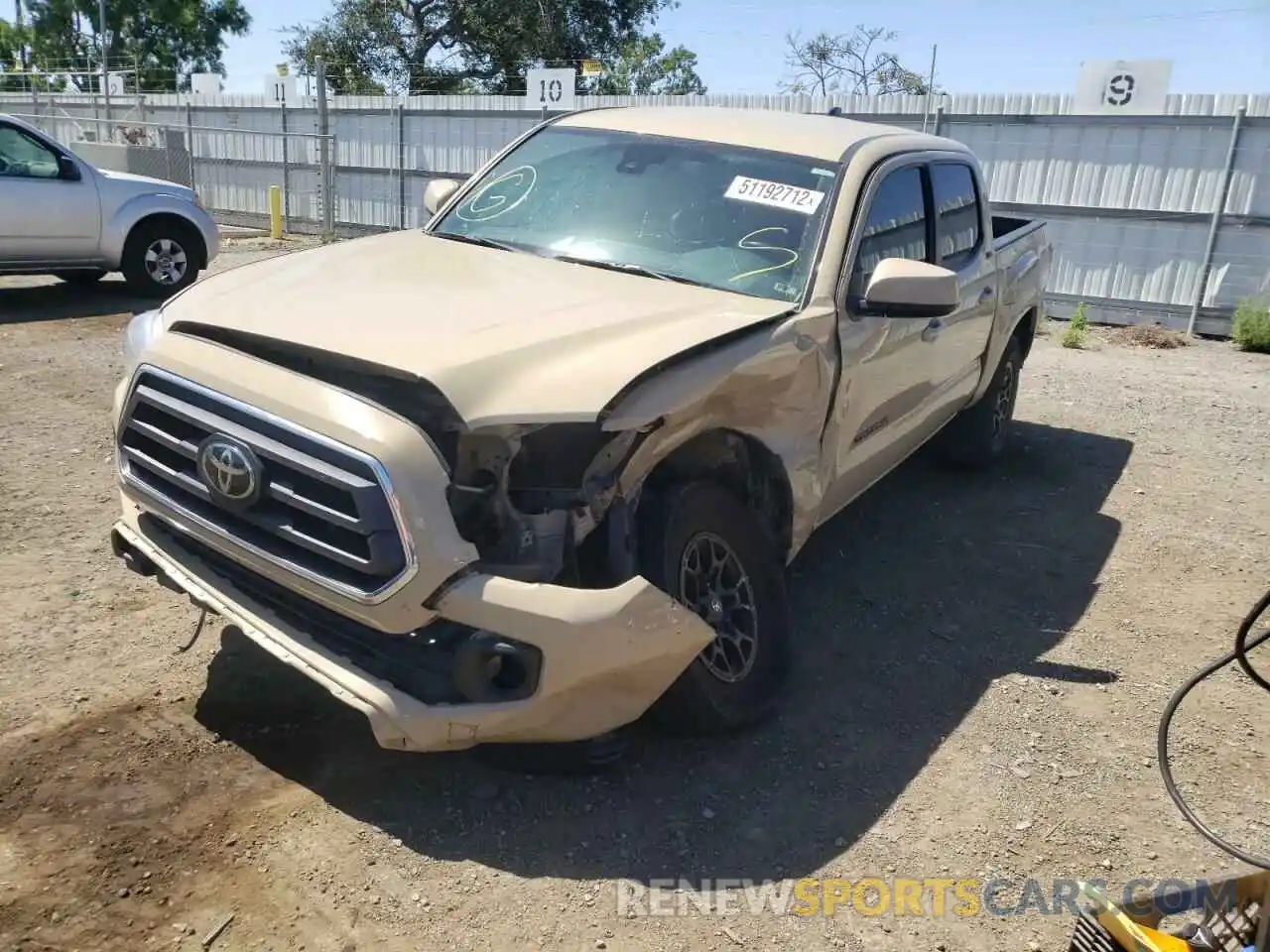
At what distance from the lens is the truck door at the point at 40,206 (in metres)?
9.24

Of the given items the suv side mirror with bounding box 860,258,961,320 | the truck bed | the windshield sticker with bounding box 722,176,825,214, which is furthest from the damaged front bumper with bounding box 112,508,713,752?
the truck bed

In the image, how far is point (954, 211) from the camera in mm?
5184

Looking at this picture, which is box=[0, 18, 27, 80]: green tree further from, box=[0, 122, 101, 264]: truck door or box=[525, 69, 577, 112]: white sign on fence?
box=[0, 122, 101, 264]: truck door

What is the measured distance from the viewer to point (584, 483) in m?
2.79

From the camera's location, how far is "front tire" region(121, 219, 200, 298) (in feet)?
33.8

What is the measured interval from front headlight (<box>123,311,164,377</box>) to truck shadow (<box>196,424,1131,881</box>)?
1097 millimetres

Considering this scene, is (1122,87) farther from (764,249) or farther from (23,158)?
(23,158)

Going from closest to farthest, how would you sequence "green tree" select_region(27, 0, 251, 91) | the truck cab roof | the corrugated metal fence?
the truck cab roof, the corrugated metal fence, "green tree" select_region(27, 0, 251, 91)

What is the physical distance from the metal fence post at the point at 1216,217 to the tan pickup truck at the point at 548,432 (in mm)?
9186

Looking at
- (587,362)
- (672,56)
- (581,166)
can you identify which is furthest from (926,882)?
(672,56)

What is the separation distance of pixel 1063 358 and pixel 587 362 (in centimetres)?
882

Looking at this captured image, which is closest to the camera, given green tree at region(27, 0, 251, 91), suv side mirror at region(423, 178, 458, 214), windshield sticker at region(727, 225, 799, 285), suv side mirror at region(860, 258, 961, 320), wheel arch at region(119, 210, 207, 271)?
suv side mirror at region(860, 258, 961, 320)

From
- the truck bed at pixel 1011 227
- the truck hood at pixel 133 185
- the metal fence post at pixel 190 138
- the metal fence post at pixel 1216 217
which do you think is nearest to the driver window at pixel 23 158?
the truck hood at pixel 133 185

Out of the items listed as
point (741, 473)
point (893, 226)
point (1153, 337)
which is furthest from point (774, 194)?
point (1153, 337)
